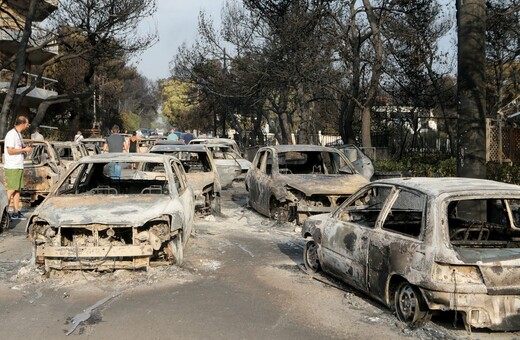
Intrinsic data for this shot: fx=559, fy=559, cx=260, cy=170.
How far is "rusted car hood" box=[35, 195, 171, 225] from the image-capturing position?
249 inches

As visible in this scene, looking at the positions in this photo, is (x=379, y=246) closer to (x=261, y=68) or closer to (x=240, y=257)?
(x=240, y=257)

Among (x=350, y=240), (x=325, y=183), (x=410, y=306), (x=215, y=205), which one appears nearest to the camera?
(x=410, y=306)

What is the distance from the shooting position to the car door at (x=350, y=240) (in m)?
5.68

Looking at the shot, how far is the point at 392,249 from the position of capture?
5160 millimetres

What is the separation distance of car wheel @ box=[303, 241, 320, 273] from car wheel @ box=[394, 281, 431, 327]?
1889mm

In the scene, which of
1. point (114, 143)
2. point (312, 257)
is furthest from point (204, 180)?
point (114, 143)

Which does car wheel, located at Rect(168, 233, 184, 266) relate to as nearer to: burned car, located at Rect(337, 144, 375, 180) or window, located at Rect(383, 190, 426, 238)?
window, located at Rect(383, 190, 426, 238)

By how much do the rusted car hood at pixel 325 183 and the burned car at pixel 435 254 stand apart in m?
3.12

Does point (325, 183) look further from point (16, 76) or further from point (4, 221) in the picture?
point (16, 76)

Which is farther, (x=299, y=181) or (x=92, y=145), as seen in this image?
(x=92, y=145)

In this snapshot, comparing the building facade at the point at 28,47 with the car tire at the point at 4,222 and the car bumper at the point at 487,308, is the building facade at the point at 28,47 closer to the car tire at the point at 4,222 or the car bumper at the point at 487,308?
the car tire at the point at 4,222

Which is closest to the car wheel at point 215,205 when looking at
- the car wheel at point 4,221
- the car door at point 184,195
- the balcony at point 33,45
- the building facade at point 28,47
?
the car door at point 184,195

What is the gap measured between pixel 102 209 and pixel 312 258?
2651 millimetres

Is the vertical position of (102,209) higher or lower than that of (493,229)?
higher
